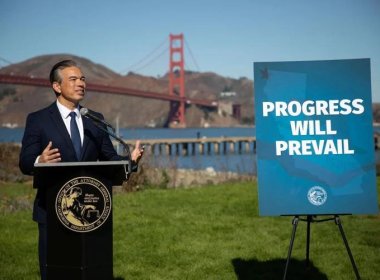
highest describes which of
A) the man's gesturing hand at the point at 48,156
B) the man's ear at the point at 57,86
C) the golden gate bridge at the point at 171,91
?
the golden gate bridge at the point at 171,91

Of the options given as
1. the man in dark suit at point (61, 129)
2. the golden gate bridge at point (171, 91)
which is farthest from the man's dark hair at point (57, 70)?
the golden gate bridge at point (171, 91)

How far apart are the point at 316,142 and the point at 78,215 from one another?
243 centimetres

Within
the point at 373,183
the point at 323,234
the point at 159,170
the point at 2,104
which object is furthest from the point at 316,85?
the point at 2,104

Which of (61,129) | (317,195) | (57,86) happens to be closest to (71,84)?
(57,86)

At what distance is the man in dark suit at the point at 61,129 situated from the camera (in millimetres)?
3863

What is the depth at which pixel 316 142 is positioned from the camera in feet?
16.1

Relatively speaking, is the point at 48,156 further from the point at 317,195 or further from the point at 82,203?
the point at 317,195

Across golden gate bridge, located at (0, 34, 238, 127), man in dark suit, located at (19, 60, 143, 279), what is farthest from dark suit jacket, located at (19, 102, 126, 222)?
golden gate bridge, located at (0, 34, 238, 127)

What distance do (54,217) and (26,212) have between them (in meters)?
7.31

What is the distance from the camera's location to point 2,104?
158500 millimetres

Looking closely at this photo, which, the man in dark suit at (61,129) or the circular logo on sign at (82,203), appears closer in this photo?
the circular logo on sign at (82,203)

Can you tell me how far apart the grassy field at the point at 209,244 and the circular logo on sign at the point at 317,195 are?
158 cm

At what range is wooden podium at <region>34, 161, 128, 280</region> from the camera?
11.6 ft

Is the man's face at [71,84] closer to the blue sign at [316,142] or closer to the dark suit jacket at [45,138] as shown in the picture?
the dark suit jacket at [45,138]
